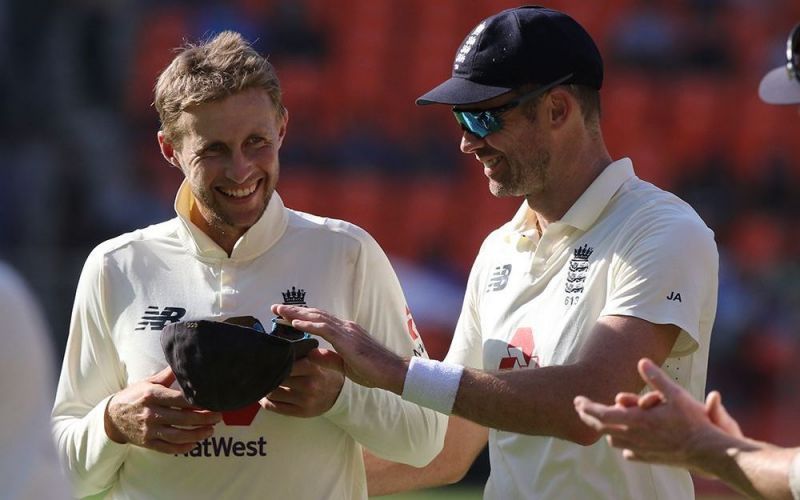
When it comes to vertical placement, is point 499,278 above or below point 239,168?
below

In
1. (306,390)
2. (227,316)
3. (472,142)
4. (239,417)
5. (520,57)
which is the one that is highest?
(520,57)

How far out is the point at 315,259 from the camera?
3594 mm

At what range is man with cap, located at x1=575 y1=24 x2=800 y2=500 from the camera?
2.74 meters

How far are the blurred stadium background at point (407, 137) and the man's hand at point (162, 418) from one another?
274 inches

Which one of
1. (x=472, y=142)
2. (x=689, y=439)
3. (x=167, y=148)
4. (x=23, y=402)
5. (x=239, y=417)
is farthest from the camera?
(x=167, y=148)

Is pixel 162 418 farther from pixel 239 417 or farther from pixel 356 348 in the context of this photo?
pixel 356 348

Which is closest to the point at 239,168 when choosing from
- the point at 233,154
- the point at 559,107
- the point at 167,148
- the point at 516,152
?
the point at 233,154

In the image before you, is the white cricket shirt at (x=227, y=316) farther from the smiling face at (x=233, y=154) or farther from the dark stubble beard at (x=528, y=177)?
the dark stubble beard at (x=528, y=177)

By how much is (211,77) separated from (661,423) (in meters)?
1.48

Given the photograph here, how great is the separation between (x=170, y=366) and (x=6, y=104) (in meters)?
9.11

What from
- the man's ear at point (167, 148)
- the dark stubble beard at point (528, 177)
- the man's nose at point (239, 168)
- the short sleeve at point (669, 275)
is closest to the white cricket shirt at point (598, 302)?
the short sleeve at point (669, 275)

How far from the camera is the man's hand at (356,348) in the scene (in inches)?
124

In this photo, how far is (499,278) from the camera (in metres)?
3.69

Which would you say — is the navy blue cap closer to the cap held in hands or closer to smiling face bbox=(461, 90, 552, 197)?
smiling face bbox=(461, 90, 552, 197)
